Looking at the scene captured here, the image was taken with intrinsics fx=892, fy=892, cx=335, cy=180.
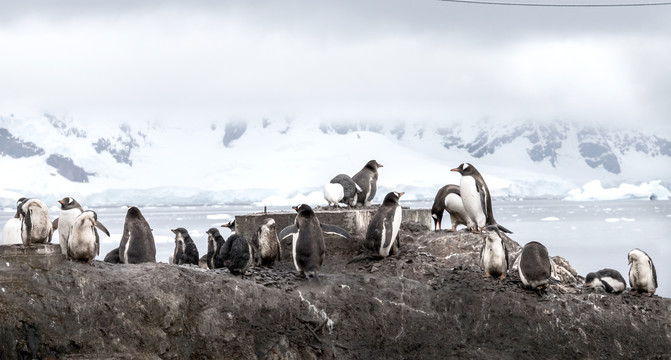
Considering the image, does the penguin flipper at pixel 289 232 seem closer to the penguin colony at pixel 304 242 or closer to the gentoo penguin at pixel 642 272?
the penguin colony at pixel 304 242

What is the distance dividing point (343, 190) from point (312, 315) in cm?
414

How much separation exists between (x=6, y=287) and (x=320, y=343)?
3.91m

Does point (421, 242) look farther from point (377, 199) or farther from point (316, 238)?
A: point (377, 199)

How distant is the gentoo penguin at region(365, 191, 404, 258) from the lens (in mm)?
13242

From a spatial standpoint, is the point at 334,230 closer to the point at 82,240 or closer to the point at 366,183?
the point at 366,183

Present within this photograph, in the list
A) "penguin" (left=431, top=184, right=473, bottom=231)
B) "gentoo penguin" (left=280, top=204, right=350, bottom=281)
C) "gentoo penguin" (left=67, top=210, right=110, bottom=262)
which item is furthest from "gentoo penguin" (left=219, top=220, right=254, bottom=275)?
"penguin" (left=431, top=184, right=473, bottom=231)

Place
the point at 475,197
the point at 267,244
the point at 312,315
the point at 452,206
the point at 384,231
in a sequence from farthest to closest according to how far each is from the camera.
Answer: the point at 452,206, the point at 475,197, the point at 384,231, the point at 267,244, the point at 312,315

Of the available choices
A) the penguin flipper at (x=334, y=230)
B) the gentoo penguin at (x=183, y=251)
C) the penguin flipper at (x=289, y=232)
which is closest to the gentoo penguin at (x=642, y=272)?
the penguin flipper at (x=334, y=230)

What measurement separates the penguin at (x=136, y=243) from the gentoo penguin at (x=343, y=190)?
331cm

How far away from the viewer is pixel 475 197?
14.4 m

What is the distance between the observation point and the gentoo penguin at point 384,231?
13242mm

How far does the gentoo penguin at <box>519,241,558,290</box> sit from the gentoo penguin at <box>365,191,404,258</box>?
6.62 ft

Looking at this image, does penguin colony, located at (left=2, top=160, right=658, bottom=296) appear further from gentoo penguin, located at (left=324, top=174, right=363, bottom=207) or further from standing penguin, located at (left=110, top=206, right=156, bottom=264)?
gentoo penguin, located at (left=324, top=174, right=363, bottom=207)

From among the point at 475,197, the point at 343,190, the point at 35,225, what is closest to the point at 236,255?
the point at 35,225
